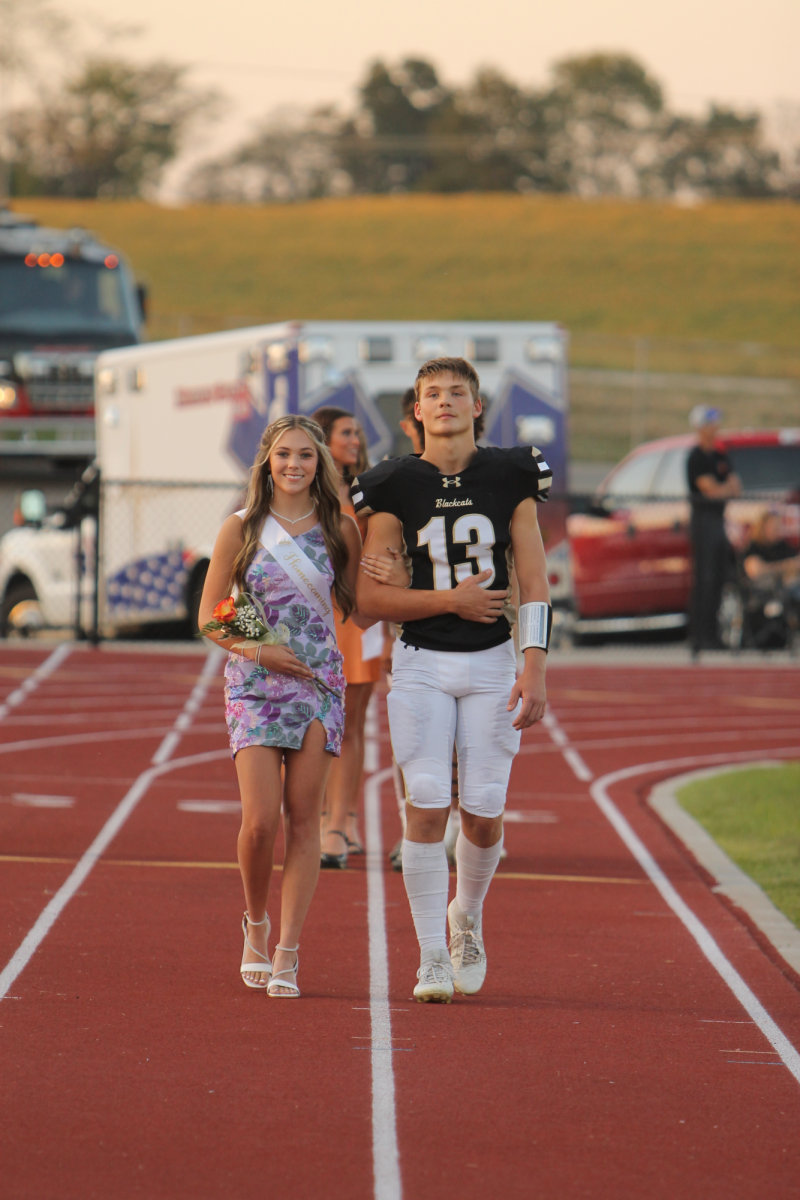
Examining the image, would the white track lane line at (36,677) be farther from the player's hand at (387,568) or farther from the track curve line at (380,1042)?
the player's hand at (387,568)

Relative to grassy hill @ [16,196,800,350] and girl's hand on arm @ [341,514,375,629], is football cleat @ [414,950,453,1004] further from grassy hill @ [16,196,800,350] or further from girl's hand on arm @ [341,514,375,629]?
grassy hill @ [16,196,800,350]

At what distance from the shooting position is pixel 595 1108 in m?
4.35

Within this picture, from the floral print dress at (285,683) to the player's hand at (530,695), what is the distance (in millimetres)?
632

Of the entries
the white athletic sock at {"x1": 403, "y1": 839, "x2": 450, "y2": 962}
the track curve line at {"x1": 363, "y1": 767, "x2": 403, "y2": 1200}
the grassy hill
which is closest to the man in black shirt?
the track curve line at {"x1": 363, "y1": 767, "x2": 403, "y2": 1200}

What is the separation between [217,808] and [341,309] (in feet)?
161

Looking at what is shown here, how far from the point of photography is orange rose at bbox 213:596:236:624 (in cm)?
520

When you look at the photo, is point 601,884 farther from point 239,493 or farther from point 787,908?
point 239,493

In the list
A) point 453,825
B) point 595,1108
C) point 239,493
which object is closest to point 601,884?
point 453,825

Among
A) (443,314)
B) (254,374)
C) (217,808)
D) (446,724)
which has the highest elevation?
(443,314)

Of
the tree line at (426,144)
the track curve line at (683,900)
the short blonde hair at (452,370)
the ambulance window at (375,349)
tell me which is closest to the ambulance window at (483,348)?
the ambulance window at (375,349)

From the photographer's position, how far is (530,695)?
5.05m

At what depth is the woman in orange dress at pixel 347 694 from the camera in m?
7.21

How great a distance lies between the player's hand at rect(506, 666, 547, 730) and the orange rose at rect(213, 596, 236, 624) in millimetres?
891

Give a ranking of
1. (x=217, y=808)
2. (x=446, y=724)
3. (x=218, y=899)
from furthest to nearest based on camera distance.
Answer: (x=217, y=808) < (x=218, y=899) < (x=446, y=724)
